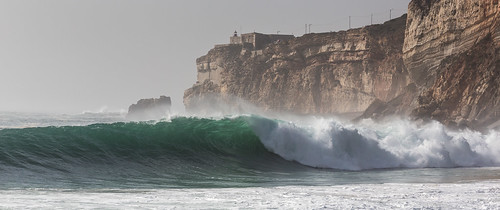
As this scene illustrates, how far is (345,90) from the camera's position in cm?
6825

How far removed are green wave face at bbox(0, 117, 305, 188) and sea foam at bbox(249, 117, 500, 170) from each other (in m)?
0.56

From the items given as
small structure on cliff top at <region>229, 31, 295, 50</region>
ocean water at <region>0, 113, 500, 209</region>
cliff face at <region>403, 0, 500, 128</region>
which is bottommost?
ocean water at <region>0, 113, 500, 209</region>

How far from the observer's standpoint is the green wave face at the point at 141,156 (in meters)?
14.2

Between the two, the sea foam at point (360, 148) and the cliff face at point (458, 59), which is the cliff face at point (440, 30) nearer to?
the cliff face at point (458, 59)

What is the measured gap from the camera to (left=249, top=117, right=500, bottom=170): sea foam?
19562 millimetres

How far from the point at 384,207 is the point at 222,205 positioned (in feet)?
7.76

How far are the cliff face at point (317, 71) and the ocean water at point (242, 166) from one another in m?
38.0

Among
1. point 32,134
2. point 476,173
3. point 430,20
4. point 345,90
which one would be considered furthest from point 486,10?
point 345,90

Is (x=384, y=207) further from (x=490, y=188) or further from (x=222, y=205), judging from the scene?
(x=490, y=188)

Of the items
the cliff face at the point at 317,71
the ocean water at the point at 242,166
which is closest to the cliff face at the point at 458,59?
the ocean water at the point at 242,166

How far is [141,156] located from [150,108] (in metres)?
87.4

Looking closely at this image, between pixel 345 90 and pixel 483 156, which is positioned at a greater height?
pixel 345 90

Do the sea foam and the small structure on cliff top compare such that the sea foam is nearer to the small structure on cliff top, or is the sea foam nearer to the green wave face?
the green wave face

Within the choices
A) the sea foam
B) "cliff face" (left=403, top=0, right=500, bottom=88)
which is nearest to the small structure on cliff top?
"cliff face" (left=403, top=0, right=500, bottom=88)
